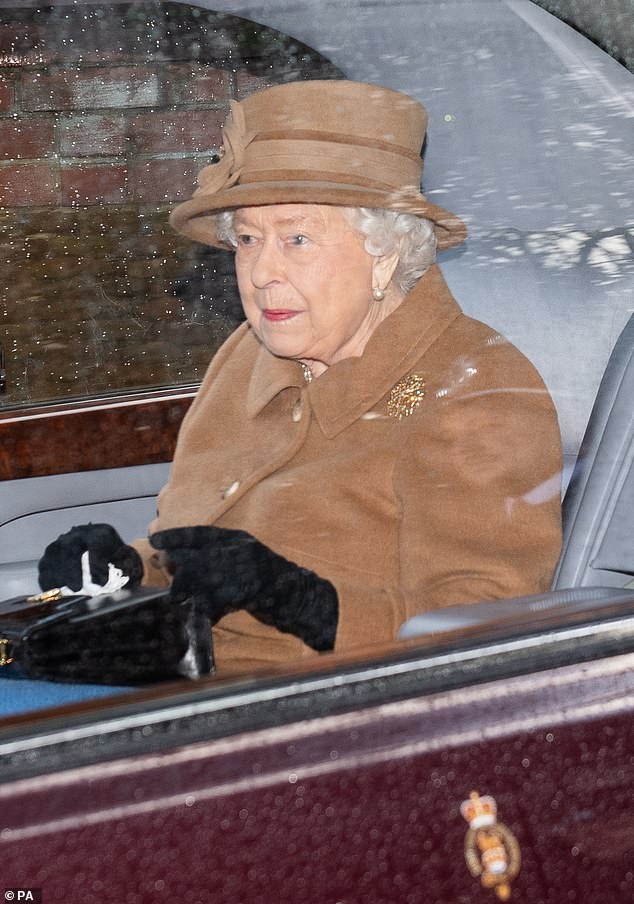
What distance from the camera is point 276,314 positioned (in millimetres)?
1462

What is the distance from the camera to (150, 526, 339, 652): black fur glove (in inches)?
47.3

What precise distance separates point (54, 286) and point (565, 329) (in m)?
0.67

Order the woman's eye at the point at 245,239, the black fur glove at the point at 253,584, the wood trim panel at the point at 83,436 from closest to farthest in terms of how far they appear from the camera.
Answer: the black fur glove at the point at 253,584
the woman's eye at the point at 245,239
the wood trim panel at the point at 83,436

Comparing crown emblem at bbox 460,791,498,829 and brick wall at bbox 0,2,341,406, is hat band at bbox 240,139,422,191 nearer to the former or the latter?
brick wall at bbox 0,2,341,406

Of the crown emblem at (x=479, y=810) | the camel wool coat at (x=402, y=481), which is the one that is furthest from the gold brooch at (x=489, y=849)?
the camel wool coat at (x=402, y=481)

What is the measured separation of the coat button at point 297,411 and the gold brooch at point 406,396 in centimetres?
16

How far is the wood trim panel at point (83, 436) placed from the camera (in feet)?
6.10

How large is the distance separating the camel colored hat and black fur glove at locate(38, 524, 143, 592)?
0.46 metres

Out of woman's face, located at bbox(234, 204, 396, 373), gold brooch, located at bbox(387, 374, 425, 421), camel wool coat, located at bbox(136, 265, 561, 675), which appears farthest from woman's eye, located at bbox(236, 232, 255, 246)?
gold brooch, located at bbox(387, 374, 425, 421)

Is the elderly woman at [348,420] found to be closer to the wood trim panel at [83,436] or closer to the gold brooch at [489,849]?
the gold brooch at [489,849]

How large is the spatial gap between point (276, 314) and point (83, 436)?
690 millimetres

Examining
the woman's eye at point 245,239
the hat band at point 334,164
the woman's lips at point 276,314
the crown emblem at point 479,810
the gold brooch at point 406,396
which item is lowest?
the crown emblem at point 479,810

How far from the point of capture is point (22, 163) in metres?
1.43

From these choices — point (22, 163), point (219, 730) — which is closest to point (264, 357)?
point (22, 163)
